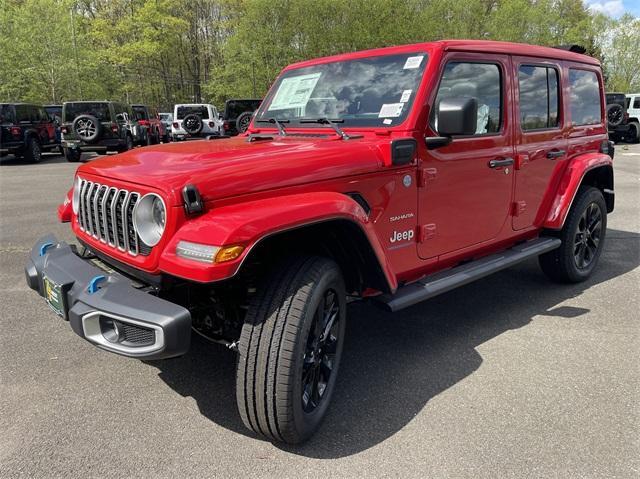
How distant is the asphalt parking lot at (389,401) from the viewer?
93.3 inches

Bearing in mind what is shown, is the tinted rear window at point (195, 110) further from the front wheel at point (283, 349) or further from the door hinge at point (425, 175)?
the front wheel at point (283, 349)

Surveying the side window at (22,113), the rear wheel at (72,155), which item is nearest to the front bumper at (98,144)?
the rear wheel at (72,155)

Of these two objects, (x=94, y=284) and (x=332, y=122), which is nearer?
(x=94, y=284)

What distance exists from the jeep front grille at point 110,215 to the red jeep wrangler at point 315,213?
10mm

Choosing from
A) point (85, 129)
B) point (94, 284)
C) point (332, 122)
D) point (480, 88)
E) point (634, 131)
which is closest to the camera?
point (94, 284)

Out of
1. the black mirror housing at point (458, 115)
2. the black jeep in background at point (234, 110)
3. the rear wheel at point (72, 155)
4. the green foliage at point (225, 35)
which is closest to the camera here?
the black mirror housing at point (458, 115)

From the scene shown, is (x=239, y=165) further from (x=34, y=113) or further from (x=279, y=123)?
(x=34, y=113)

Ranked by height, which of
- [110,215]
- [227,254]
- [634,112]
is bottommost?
[227,254]

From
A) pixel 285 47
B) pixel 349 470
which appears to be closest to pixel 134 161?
pixel 349 470

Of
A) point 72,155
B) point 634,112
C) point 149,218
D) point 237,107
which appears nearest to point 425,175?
point 149,218

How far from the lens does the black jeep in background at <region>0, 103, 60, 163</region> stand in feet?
51.2

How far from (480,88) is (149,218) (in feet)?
7.82

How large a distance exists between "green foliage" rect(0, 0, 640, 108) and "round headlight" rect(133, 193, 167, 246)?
94.3 feet

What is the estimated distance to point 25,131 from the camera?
1634cm
